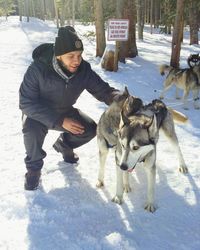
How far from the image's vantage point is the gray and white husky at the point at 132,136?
328 cm

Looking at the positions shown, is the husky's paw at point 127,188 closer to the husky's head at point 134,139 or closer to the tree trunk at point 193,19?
the husky's head at point 134,139

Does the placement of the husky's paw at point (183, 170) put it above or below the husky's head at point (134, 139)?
below

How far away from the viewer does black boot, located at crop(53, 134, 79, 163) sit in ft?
15.4

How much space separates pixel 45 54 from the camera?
4027 mm

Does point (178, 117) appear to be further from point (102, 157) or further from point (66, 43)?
point (66, 43)

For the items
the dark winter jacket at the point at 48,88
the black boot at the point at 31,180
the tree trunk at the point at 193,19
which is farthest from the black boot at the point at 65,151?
the tree trunk at the point at 193,19

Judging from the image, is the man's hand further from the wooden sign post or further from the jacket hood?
the wooden sign post

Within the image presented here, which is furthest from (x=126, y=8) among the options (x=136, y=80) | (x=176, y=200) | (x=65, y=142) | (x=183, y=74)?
(x=176, y=200)

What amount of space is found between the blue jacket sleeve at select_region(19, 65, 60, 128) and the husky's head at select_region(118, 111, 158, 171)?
88 centimetres

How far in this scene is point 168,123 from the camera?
173 inches

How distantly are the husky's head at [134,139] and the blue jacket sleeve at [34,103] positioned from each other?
0.88 metres

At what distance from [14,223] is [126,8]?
10941 millimetres

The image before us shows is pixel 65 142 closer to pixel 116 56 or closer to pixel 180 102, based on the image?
pixel 180 102

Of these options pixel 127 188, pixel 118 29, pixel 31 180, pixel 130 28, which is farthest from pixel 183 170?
pixel 130 28
